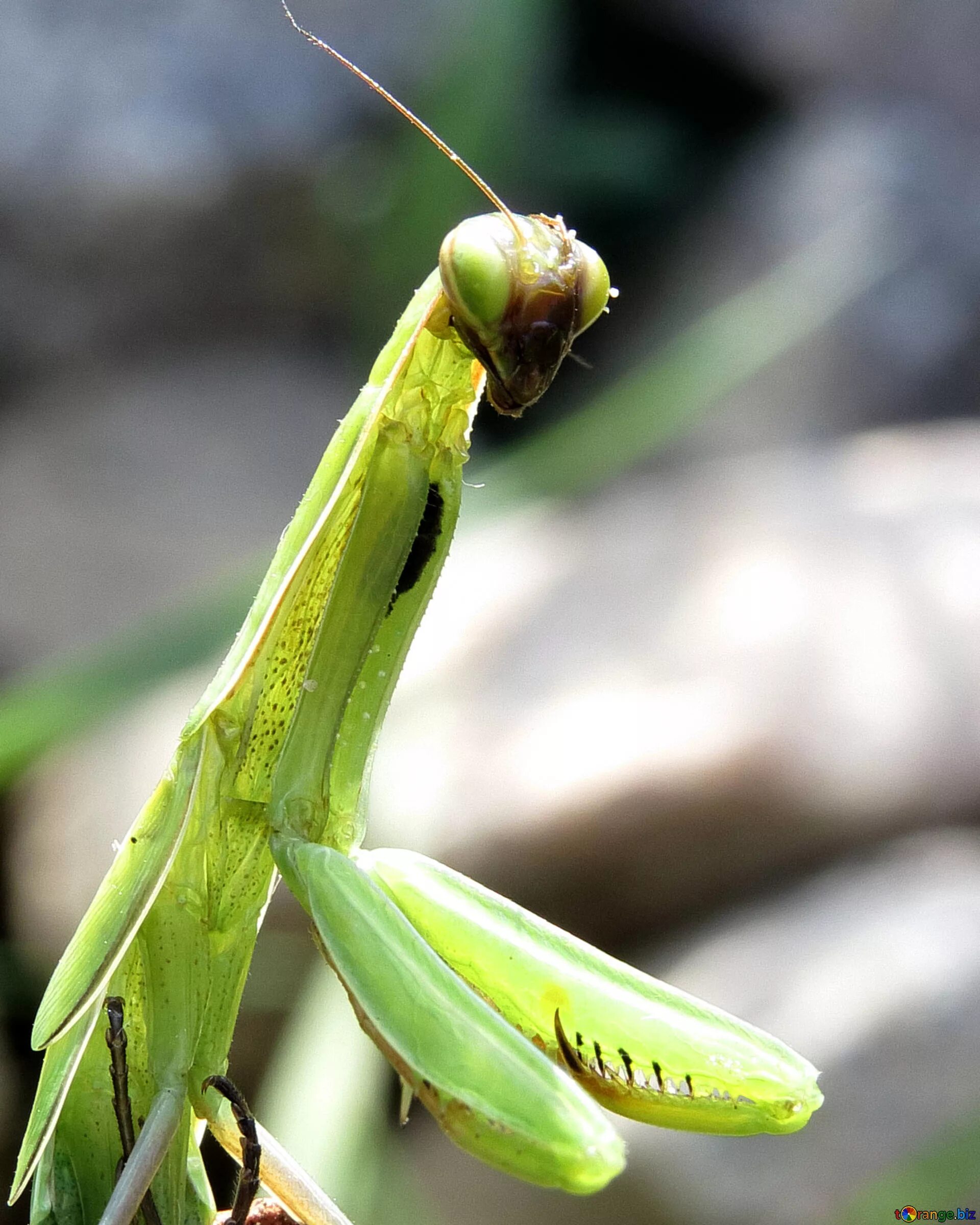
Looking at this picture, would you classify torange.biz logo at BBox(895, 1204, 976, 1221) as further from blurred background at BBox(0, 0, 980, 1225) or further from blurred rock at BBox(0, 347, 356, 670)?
blurred rock at BBox(0, 347, 356, 670)

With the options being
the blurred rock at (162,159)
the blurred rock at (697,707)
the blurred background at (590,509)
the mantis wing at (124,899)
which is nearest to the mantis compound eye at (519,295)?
the mantis wing at (124,899)

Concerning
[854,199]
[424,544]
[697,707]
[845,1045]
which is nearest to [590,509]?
[697,707]

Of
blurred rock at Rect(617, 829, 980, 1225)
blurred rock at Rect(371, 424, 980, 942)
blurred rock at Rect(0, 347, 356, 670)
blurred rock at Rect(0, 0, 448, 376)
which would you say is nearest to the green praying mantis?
blurred rock at Rect(371, 424, 980, 942)

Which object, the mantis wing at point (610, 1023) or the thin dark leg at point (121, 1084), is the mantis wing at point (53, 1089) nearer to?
the thin dark leg at point (121, 1084)

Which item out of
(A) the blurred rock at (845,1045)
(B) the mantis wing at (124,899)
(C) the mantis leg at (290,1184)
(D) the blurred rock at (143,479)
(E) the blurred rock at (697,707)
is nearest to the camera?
(B) the mantis wing at (124,899)

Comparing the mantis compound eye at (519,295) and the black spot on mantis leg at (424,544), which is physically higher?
the mantis compound eye at (519,295)

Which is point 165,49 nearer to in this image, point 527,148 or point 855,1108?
point 527,148

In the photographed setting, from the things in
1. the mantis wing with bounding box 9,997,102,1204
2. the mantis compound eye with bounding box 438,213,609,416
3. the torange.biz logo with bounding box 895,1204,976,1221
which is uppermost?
the mantis compound eye with bounding box 438,213,609,416

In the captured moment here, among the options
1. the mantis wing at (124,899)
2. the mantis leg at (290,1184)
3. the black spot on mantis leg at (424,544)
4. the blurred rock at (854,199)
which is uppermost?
the blurred rock at (854,199)
